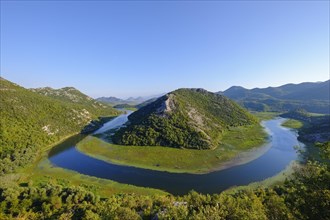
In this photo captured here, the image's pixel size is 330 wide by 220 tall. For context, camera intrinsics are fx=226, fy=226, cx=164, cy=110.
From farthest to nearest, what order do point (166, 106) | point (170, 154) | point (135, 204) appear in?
point (166, 106)
point (170, 154)
point (135, 204)

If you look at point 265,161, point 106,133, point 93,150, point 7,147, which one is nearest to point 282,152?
point 265,161

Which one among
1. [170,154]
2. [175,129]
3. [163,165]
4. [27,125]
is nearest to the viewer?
[163,165]

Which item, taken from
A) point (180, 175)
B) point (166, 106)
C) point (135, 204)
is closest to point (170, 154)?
point (180, 175)

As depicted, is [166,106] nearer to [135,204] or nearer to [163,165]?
[163,165]

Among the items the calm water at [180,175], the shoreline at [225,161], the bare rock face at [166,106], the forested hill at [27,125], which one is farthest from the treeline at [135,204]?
the bare rock face at [166,106]

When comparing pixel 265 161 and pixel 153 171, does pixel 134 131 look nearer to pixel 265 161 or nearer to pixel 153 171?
pixel 153 171

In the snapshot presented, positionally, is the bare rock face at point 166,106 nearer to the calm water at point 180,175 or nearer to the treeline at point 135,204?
the calm water at point 180,175
